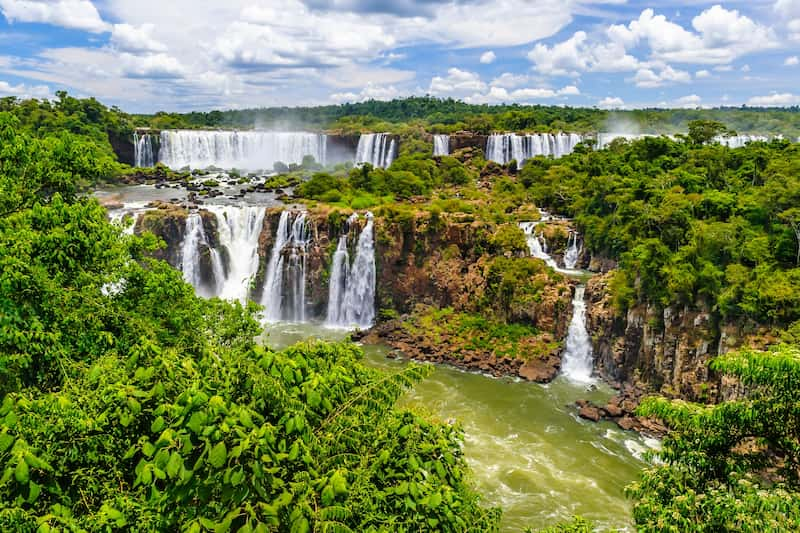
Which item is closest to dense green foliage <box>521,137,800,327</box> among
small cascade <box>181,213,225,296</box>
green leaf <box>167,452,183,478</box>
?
Answer: green leaf <box>167,452,183,478</box>

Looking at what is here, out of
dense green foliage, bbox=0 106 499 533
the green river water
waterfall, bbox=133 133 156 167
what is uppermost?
waterfall, bbox=133 133 156 167

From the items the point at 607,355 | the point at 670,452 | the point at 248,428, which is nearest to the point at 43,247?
the point at 248,428

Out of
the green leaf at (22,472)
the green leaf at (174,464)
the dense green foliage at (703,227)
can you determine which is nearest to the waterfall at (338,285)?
the dense green foliage at (703,227)

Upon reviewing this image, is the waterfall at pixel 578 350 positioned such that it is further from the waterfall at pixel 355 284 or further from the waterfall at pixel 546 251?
the waterfall at pixel 355 284

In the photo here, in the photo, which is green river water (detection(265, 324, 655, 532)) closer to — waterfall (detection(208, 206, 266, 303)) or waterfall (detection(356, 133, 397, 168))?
waterfall (detection(208, 206, 266, 303))

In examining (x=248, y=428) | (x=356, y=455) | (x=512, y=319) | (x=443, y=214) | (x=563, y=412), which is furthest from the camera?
(x=443, y=214)

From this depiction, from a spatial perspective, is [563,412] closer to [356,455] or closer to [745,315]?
[745,315]

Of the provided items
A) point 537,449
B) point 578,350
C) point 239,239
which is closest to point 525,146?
point 239,239
